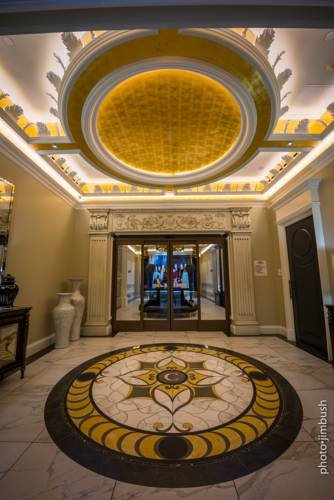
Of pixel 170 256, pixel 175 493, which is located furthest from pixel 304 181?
pixel 175 493

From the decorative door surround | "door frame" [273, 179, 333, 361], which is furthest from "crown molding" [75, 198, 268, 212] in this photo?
"door frame" [273, 179, 333, 361]

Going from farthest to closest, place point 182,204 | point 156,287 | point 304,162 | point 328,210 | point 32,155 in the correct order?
point 156,287 < point 182,204 < point 304,162 < point 32,155 < point 328,210

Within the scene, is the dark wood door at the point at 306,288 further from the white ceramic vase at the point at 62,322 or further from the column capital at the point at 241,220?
the white ceramic vase at the point at 62,322

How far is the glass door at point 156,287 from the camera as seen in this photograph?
510 centimetres

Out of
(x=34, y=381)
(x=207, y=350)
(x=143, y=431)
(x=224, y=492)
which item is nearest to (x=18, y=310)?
(x=34, y=381)

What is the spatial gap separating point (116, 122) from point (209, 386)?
146 inches

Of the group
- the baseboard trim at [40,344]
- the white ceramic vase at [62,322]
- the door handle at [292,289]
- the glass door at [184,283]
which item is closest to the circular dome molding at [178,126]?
the glass door at [184,283]

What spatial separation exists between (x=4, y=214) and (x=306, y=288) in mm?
5218

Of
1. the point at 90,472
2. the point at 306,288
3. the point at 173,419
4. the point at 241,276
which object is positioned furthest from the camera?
the point at 241,276

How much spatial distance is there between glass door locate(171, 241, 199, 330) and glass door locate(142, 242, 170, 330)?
0.18 m

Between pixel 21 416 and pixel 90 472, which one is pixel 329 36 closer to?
pixel 90 472

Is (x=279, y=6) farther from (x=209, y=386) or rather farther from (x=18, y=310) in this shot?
(x=18, y=310)

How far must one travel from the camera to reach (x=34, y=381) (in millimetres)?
2578

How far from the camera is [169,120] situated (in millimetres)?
2883
